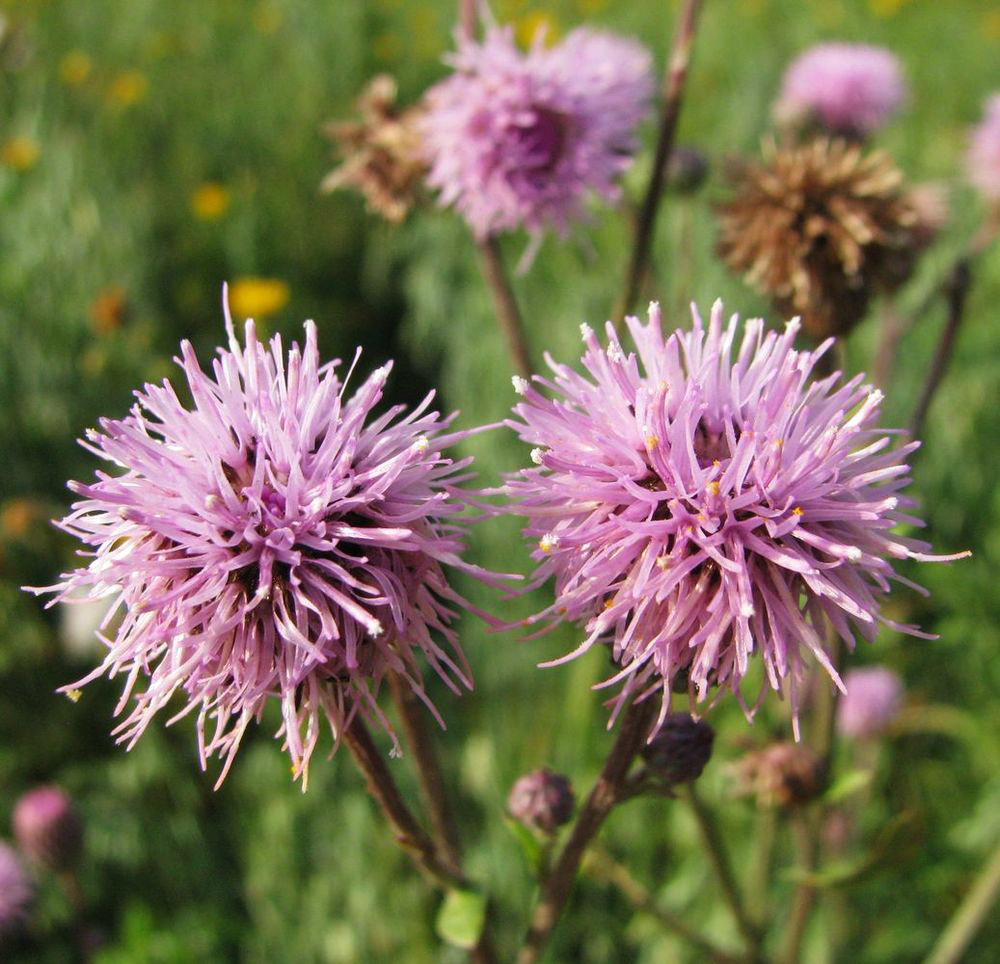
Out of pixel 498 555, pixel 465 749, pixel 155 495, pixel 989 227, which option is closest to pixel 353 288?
pixel 498 555

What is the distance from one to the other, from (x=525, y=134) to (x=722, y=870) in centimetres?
167

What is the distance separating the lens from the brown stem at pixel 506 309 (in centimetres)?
256

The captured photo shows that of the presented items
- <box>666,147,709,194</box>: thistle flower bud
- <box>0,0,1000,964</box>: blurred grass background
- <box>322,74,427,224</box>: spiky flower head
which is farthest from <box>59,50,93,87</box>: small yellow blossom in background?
<box>666,147,709,194</box>: thistle flower bud

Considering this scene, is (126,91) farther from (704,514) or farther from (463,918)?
(704,514)

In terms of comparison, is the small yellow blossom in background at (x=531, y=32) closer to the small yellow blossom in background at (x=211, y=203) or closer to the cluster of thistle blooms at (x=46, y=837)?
the small yellow blossom in background at (x=211, y=203)

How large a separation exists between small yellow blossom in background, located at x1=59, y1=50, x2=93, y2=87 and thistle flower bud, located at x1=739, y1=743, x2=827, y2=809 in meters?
6.14

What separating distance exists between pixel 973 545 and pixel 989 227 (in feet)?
4.86

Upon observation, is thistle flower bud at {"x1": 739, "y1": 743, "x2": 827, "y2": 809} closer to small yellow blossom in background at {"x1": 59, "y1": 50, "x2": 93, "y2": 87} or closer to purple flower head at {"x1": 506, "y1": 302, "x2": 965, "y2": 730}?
purple flower head at {"x1": 506, "y1": 302, "x2": 965, "y2": 730}

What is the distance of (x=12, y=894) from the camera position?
3176 mm

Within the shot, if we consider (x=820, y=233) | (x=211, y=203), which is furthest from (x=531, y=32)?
(x=820, y=233)

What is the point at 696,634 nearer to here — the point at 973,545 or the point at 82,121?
the point at 973,545

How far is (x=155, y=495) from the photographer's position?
140 cm

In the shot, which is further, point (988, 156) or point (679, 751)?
point (988, 156)

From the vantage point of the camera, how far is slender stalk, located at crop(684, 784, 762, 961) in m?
2.01
